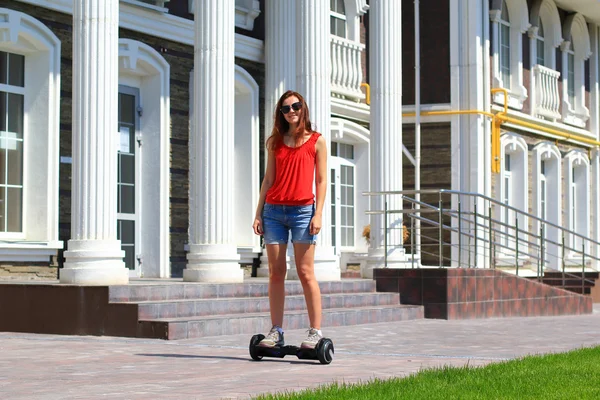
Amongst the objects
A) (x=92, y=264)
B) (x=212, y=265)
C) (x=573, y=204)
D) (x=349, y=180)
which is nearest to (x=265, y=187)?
(x=92, y=264)

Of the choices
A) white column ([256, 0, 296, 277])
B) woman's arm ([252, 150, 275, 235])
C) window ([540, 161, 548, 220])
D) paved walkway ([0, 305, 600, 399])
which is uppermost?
white column ([256, 0, 296, 277])

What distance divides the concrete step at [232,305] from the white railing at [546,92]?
11601mm

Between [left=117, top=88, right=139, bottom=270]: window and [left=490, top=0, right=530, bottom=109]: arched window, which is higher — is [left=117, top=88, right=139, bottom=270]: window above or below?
below

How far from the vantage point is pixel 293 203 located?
828cm

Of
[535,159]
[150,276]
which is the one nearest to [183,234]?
[150,276]

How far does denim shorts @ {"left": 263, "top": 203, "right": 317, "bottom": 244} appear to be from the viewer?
826cm

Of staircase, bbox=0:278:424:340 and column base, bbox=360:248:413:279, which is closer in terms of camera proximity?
staircase, bbox=0:278:424:340

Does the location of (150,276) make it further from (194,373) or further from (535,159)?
(535,159)

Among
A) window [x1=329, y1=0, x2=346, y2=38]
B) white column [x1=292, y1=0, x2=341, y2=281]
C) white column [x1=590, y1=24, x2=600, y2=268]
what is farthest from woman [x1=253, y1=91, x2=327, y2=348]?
white column [x1=590, y1=24, x2=600, y2=268]

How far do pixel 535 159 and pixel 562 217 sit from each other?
2.28m

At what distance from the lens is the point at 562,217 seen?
27.1 metres

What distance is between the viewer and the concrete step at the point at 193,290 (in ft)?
37.8

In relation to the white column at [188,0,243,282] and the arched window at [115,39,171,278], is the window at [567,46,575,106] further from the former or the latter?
the white column at [188,0,243,282]

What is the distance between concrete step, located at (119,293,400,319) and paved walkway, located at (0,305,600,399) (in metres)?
0.58
